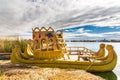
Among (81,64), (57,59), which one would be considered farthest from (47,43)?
(81,64)

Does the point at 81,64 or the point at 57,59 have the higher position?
the point at 57,59

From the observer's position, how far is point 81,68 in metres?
18.4

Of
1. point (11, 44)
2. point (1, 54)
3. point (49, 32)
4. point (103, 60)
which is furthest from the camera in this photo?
point (11, 44)

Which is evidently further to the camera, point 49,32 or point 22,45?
point 22,45

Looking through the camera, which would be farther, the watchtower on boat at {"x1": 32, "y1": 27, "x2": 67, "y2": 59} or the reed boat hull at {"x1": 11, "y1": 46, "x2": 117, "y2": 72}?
the watchtower on boat at {"x1": 32, "y1": 27, "x2": 67, "y2": 59}

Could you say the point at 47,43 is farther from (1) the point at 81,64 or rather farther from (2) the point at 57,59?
(1) the point at 81,64

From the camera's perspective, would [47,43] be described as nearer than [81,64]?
No

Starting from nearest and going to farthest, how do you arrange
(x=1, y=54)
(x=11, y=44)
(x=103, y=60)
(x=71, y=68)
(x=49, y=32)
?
(x=71, y=68), (x=103, y=60), (x=49, y=32), (x=1, y=54), (x=11, y=44)

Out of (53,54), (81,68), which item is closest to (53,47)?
(53,54)

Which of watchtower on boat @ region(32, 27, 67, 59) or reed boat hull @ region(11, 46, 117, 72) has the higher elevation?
watchtower on boat @ region(32, 27, 67, 59)

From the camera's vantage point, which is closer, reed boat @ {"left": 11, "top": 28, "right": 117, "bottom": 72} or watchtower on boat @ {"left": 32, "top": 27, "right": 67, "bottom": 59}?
reed boat @ {"left": 11, "top": 28, "right": 117, "bottom": 72}

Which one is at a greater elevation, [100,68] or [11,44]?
[11,44]

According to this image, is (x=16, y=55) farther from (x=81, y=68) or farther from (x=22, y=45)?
(x=22, y=45)

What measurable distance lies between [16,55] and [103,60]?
7363mm
